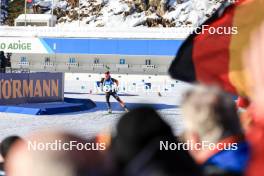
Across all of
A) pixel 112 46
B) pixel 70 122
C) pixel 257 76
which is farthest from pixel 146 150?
pixel 112 46

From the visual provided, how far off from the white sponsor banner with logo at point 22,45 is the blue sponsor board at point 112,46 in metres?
0.33

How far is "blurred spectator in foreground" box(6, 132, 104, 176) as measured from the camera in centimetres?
146

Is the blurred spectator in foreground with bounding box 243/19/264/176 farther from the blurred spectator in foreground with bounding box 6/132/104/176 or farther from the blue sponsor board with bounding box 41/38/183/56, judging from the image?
the blue sponsor board with bounding box 41/38/183/56

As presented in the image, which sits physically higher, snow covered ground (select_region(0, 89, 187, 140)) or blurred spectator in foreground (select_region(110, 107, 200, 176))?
blurred spectator in foreground (select_region(110, 107, 200, 176))

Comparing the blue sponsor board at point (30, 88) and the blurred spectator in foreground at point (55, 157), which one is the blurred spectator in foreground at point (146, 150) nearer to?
the blurred spectator in foreground at point (55, 157)

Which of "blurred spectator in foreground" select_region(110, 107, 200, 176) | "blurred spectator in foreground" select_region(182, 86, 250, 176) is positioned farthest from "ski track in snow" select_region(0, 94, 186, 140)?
"blurred spectator in foreground" select_region(110, 107, 200, 176)

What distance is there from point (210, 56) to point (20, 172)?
5.80 ft

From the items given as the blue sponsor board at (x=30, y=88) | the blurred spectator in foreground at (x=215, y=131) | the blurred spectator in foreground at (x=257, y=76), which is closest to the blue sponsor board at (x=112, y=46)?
the blue sponsor board at (x=30, y=88)

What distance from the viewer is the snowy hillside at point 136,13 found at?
57.7 m

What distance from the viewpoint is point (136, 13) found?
60969 mm

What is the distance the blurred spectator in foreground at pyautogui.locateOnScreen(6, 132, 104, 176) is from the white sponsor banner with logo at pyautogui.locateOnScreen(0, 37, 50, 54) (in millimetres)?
35714

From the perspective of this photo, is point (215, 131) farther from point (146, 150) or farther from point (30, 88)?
point (30, 88)

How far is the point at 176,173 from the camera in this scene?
5.08 ft

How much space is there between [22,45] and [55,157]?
35.9 m
